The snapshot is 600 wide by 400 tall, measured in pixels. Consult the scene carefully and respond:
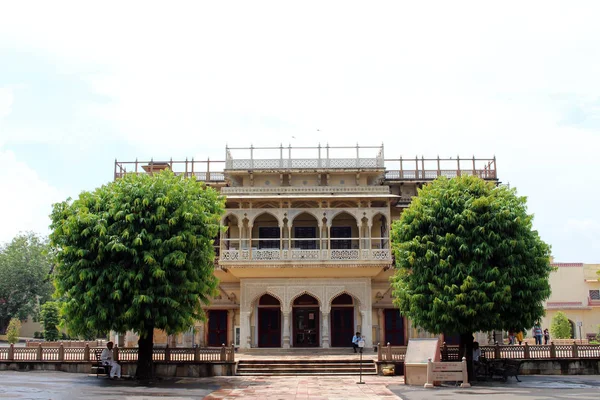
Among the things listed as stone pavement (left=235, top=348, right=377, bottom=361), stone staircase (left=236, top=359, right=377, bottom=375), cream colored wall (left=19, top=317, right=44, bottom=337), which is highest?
cream colored wall (left=19, top=317, right=44, bottom=337)

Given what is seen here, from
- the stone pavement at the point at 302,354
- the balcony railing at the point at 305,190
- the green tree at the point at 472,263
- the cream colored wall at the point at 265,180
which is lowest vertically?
the stone pavement at the point at 302,354

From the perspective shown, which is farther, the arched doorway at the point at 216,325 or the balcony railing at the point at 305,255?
the arched doorway at the point at 216,325

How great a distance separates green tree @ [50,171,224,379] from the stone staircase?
13.6 ft

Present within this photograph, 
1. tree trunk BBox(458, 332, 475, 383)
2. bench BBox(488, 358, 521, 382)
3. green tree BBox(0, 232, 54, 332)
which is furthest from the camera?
green tree BBox(0, 232, 54, 332)

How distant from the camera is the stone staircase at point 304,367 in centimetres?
2559

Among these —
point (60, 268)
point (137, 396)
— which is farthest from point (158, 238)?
point (137, 396)

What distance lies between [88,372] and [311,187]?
44.6 feet

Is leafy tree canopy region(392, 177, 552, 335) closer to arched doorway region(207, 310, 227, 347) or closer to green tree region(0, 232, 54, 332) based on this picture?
arched doorway region(207, 310, 227, 347)

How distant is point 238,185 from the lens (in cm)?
3422

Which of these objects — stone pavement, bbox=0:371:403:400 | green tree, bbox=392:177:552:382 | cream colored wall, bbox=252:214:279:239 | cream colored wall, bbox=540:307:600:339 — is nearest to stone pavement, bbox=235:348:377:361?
stone pavement, bbox=0:371:403:400

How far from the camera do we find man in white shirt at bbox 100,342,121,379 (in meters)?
23.0

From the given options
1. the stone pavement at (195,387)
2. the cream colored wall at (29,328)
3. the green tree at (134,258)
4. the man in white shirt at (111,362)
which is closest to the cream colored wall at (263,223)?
the green tree at (134,258)

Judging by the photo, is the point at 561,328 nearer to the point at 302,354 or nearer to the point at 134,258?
the point at 302,354

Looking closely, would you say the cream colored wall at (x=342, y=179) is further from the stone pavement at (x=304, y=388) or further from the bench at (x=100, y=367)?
the bench at (x=100, y=367)
